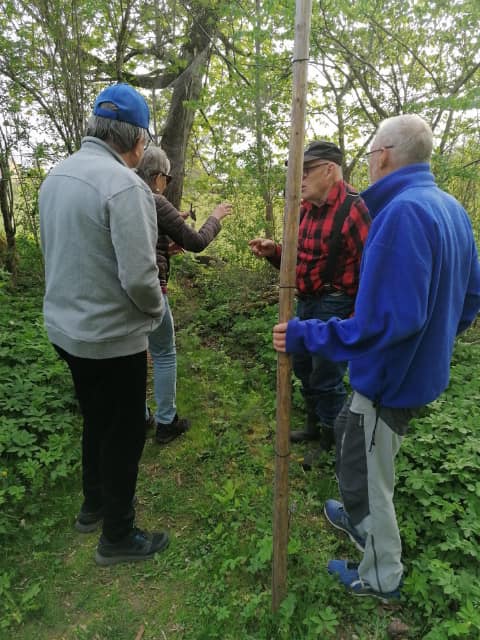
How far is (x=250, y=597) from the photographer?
2078 millimetres

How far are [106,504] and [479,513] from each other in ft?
7.07

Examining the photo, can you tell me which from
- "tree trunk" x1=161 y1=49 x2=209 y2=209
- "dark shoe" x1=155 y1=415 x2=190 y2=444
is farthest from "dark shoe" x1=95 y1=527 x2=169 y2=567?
"tree trunk" x1=161 y1=49 x2=209 y2=209

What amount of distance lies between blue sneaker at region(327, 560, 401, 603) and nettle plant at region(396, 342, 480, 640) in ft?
0.33

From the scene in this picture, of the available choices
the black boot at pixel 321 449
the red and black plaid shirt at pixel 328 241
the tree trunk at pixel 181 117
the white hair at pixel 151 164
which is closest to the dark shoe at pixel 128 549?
the black boot at pixel 321 449

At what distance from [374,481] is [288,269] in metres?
1.06

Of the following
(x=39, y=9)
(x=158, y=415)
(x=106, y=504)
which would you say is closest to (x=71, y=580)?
(x=106, y=504)

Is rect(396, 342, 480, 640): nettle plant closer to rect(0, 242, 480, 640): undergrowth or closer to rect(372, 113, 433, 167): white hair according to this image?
rect(0, 242, 480, 640): undergrowth

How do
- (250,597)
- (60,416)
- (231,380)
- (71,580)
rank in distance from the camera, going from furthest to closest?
1. (231,380)
2. (60,416)
3. (71,580)
4. (250,597)

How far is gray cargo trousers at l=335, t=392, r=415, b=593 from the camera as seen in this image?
1765 millimetres

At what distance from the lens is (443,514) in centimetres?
229

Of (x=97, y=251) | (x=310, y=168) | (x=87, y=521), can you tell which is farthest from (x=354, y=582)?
(x=310, y=168)

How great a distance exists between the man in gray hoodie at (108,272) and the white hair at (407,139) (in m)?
1.07

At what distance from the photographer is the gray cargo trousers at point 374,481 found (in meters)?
1.76

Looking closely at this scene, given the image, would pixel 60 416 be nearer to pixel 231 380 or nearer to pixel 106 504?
pixel 106 504
